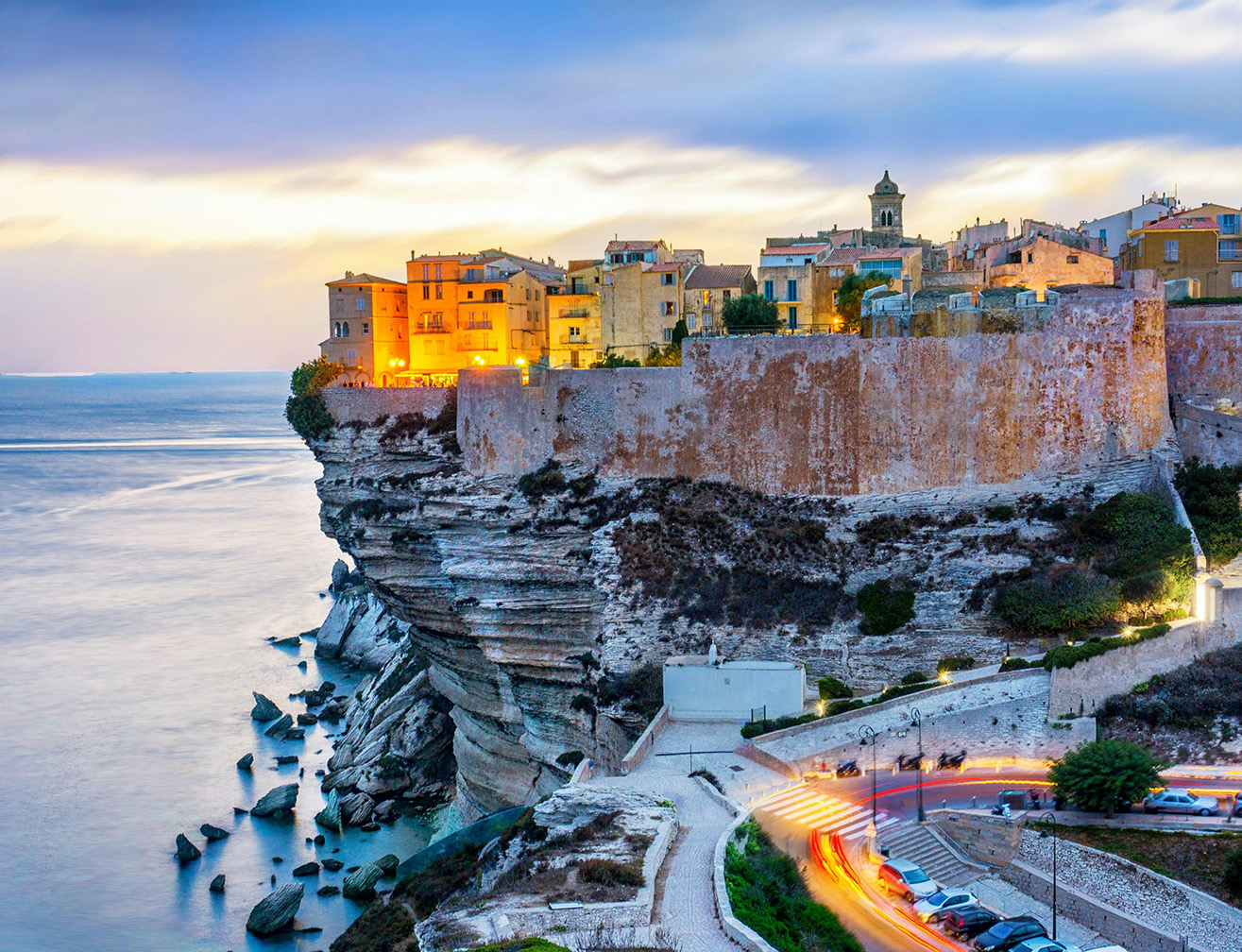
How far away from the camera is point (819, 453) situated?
34.3 metres

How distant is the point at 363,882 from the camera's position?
32.6m

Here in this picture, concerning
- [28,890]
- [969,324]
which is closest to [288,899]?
[28,890]

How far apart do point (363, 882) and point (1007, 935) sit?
18249mm

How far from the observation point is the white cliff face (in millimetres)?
31812

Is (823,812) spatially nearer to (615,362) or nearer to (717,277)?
(615,362)

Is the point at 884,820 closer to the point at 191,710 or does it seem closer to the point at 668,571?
the point at 668,571

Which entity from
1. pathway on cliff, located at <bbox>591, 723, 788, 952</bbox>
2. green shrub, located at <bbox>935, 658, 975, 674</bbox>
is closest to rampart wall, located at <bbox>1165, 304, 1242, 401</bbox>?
green shrub, located at <bbox>935, 658, 975, 674</bbox>

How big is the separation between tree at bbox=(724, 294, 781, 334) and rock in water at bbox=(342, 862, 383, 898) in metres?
20.2

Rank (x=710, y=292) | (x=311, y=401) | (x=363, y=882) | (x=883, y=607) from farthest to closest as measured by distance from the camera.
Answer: (x=710, y=292) < (x=311, y=401) < (x=363, y=882) < (x=883, y=607)

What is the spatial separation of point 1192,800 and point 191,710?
37.3 meters

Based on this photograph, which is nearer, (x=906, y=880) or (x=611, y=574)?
(x=906, y=880)

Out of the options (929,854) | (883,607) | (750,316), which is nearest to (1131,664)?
(883,607)

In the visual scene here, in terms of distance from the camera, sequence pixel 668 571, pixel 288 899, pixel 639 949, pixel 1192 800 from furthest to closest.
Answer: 1. pixel 668 571
2. pixel 288 899
3. pixel 1192 800
4. pixel 639 949

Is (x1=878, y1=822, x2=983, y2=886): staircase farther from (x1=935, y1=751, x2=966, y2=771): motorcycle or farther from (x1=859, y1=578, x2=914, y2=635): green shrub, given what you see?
(x1=859, y1=578, x2=914, y2=635): green shrub
